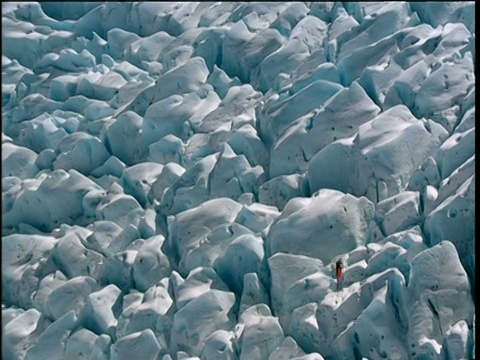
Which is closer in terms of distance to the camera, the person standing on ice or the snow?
the snow

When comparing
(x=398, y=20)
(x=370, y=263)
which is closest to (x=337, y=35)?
(x=398, y=20)

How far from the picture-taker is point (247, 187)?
7.33 meters

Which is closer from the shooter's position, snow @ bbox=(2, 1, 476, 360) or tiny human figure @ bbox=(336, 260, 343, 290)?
snow @ bbox=(2, 1, 476, 360)

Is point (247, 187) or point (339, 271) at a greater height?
point (339, 271)

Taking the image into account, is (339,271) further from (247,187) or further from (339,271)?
(247,187)

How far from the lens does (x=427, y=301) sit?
551 centimetres

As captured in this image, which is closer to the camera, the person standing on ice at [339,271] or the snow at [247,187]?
the snow at [247,187]

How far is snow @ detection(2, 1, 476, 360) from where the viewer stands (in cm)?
578

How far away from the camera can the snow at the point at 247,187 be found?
5777 millimetres

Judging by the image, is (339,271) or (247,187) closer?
(339,271)

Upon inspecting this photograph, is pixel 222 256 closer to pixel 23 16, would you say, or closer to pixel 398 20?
pixel 398 20

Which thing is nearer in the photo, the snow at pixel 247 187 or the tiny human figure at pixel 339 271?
the snow at pixel 247 187

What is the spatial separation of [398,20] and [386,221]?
129 inches

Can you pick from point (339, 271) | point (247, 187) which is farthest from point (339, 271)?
point (247, 187)
